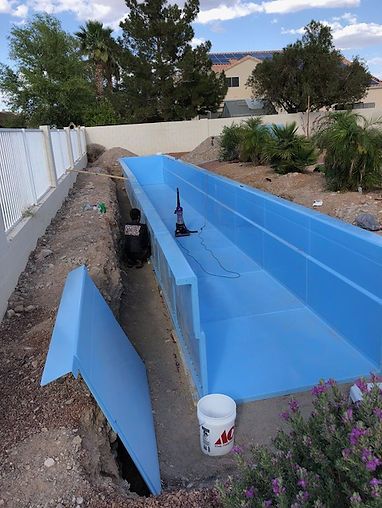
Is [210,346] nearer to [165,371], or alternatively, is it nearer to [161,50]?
[165,371]

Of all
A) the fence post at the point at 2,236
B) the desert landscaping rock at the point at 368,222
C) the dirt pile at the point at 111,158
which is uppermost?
the fence post at the point at 2,236

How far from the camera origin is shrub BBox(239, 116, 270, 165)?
12000 mm

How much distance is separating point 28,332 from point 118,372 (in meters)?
1.08

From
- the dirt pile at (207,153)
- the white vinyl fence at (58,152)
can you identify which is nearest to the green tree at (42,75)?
the dirt pile at (207,153)

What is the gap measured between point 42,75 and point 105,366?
26.4 m

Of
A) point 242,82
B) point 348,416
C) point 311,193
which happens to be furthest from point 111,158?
point 242,82

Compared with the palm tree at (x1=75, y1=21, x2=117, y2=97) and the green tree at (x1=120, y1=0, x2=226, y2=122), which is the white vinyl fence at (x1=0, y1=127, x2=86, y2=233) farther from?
the palm tree at (x1=75, y1=21, x2=117, y2=97)

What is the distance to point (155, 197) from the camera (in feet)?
41.0

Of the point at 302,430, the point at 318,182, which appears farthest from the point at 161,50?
the point at 302,430

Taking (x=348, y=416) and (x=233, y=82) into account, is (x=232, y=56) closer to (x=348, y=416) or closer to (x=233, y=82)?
(x=233, y=82)

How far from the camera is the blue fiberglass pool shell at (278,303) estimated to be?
3.51m

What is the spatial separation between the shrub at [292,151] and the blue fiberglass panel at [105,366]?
7599 mm

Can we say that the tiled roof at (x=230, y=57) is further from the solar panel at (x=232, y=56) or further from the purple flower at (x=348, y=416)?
the purple flower at (x=348, y=416)

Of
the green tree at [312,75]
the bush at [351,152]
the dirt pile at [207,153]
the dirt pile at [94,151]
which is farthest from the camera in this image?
the green tree at [312,75]
